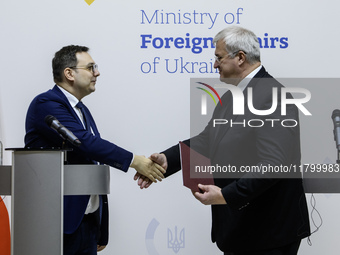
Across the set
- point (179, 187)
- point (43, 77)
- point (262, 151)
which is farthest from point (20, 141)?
point (262, 151)

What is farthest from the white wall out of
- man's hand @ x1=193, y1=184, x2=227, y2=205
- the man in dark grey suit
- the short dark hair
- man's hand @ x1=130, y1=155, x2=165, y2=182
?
man's hand @ x1=193, y1=184, x2=227, y2=205

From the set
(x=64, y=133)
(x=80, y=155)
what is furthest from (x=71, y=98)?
(x=64, y=133)

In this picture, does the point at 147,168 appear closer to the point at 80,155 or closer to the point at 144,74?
the point at 80,155

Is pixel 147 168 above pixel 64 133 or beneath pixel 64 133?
beneath

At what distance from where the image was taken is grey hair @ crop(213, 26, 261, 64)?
10.00 ft

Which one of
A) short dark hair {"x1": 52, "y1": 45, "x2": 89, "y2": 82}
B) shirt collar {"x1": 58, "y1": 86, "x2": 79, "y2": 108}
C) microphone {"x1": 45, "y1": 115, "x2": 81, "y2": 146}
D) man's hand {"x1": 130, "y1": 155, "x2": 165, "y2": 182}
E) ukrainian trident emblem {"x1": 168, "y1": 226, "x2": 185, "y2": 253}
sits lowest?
ukrainian trident emblem {"x1": 168, "y1": 226, "x2": 185, "y2": 253}

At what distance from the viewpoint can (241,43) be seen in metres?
3.05

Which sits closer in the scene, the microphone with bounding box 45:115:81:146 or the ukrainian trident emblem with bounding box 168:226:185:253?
the microphone with bounding box 45:115:81:146

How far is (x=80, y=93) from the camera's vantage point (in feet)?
11.2

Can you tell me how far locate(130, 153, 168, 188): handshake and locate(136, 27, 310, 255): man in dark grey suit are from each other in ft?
1.55

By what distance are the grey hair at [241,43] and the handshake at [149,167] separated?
79cm

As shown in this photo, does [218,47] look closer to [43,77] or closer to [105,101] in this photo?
[105,101]

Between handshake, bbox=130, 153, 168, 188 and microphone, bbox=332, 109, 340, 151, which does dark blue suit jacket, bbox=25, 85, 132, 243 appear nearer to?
handshake, bbox=130, 153, 168, 188

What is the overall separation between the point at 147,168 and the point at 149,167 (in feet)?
0.07
